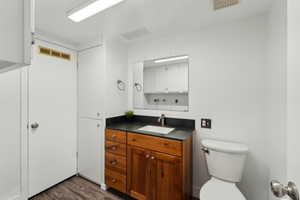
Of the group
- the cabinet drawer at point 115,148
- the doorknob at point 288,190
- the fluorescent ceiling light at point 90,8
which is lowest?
the cabinet drawer at point 115,148

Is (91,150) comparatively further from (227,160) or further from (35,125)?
(227,160)

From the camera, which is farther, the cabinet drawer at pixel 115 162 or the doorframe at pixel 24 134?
the cabinet drawer at pixel 115 162

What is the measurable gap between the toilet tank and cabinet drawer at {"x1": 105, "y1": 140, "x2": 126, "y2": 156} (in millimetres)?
1062

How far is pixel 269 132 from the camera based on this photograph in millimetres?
1437

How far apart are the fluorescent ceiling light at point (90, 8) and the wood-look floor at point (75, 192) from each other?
2241 mm

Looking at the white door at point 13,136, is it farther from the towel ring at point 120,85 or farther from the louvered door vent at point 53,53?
the towel ring at point 120,85

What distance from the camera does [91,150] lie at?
7.11 feet

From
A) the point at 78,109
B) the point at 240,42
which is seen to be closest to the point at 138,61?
the point at 78,109

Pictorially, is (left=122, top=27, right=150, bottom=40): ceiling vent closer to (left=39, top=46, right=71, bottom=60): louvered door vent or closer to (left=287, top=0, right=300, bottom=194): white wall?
(left=39, top=46, right=71, bottom=60): louvered door vent

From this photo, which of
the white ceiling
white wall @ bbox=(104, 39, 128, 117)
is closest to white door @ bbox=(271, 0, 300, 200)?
the white ceiling

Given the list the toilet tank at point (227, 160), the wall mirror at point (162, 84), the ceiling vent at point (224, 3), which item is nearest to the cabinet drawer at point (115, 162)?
the wall mirror at point (162, 84)

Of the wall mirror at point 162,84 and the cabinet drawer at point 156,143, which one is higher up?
the wall mirror at point 162,84

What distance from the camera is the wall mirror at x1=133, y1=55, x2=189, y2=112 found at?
79.3 inches

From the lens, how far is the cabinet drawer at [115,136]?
72.1 inches
